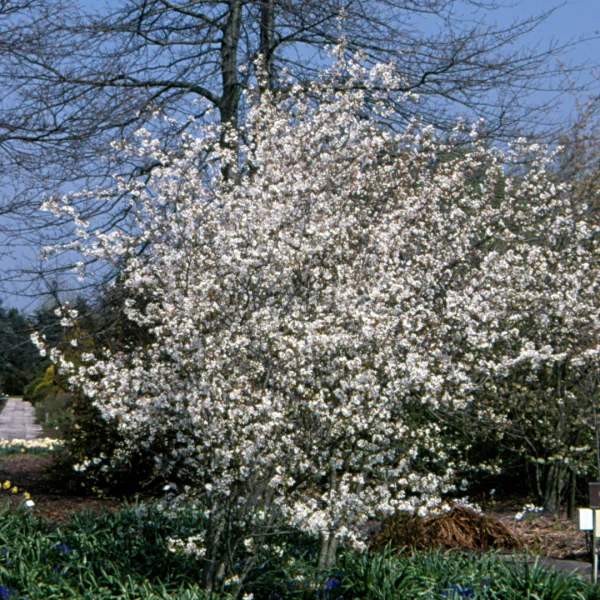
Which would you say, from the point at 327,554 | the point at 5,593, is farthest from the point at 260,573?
the point at 5,593

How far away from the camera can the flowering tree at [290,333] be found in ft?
15.3

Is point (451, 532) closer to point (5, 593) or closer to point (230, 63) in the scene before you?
point (5, 593)

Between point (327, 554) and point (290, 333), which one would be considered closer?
point (290, 333)

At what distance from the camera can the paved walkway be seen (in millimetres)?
25047

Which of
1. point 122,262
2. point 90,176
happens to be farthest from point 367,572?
point 90,176

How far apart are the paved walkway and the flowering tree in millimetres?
18938

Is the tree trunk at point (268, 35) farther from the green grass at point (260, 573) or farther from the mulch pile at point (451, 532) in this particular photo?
the green grass at point (260, 573)

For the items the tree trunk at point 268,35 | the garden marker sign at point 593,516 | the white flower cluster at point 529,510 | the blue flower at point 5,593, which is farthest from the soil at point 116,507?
the tree trunk at point 268,35

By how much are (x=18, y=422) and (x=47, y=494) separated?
2089 cm

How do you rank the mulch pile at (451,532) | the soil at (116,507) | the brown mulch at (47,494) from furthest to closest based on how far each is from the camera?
the brown mulch at (47,494)
the soil at (116,507)
the mulch pile at (451,532)

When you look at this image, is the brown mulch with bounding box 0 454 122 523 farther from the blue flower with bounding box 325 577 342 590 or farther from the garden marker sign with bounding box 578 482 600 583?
the garden marker sign with bounding box 578 482 600 583

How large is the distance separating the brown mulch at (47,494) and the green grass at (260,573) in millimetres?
1428

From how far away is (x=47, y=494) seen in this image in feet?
35.1

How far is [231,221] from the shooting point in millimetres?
5434
